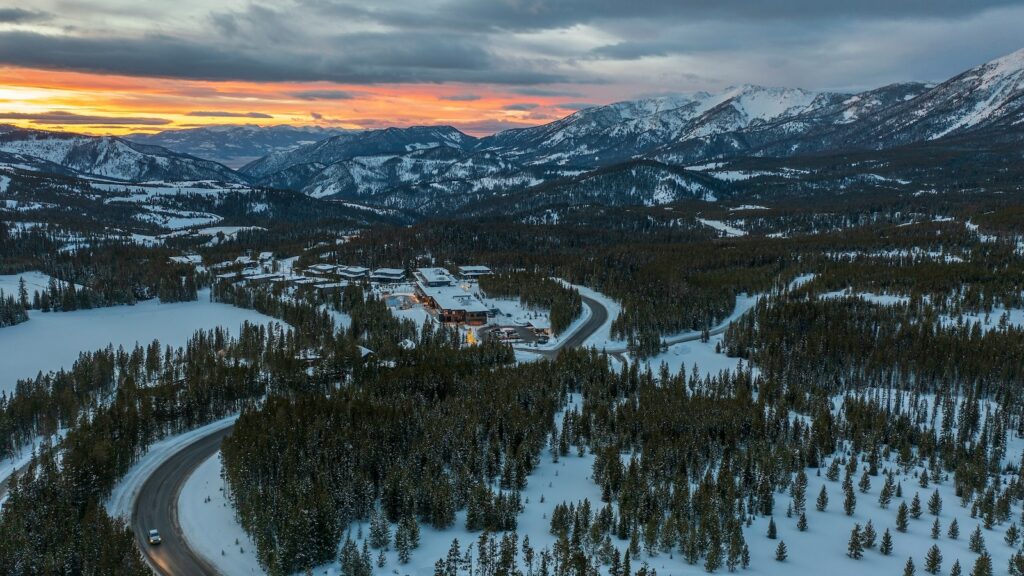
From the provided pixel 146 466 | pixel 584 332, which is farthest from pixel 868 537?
pixel 584 332

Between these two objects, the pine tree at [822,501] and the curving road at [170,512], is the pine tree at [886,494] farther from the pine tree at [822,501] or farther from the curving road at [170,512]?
the curving road at [170,512]

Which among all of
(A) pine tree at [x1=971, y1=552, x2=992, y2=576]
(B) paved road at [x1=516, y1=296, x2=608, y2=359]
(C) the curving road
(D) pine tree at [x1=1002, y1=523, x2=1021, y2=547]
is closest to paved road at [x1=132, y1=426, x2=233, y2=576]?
(C) the curving road

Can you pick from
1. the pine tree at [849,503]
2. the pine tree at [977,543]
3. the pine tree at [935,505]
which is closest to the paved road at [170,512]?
the pine tree at [849,503]

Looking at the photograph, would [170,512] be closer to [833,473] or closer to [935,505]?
[833,473]

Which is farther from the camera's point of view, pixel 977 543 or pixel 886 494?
pixel 886 494

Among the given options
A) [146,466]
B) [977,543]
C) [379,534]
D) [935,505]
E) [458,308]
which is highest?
[458,308]

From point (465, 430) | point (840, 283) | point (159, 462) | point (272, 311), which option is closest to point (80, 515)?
point (159, 462)
